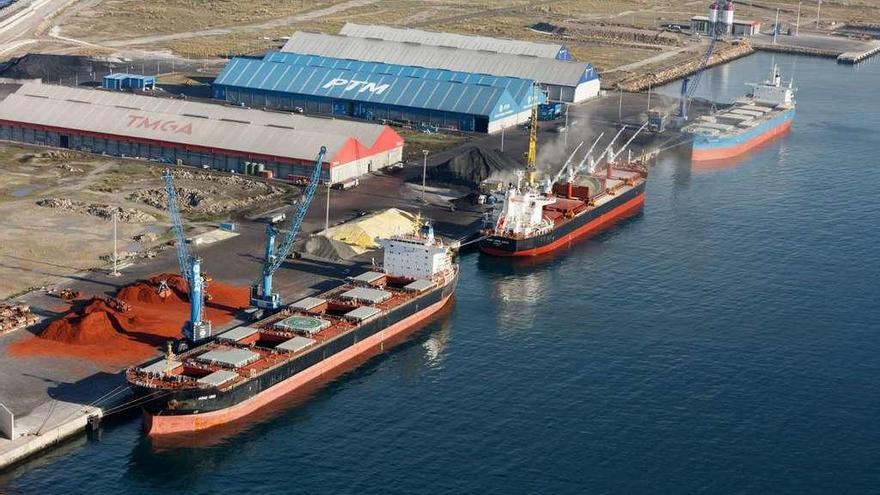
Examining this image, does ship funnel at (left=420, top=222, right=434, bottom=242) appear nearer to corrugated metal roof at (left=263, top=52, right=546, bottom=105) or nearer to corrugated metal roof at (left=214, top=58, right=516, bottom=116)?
corrugated metal roof at (left=214, top=58, right=516, bottom=116)

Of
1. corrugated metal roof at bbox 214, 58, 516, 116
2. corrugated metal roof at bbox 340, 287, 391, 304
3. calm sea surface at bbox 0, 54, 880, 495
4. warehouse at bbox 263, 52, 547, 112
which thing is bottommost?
calm sea surface at bbox 0, 54, 880, 495

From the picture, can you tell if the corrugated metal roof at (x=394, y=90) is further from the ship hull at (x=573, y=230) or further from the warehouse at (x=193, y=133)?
the ship hull at (x=573, y=230)

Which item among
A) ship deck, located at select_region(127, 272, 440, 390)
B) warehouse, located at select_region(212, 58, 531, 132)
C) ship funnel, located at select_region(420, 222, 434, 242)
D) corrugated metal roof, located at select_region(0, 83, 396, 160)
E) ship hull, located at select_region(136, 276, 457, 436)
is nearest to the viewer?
ship hull, located at select_region(136, 276, 457, 436)

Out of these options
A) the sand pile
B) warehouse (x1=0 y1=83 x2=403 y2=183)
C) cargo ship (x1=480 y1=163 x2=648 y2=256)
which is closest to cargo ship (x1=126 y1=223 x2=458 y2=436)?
the sand pile

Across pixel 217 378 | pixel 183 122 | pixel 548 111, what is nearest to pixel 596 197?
pixel 548 111

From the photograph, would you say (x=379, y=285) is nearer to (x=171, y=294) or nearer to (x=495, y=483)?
(x=171, y=294)

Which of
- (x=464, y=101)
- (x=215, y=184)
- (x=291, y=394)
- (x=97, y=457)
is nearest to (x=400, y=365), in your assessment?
(x=291, y=394)

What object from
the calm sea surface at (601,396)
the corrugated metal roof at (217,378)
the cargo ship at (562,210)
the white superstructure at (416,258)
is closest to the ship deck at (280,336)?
the corrugated metal roof at (217,378)
